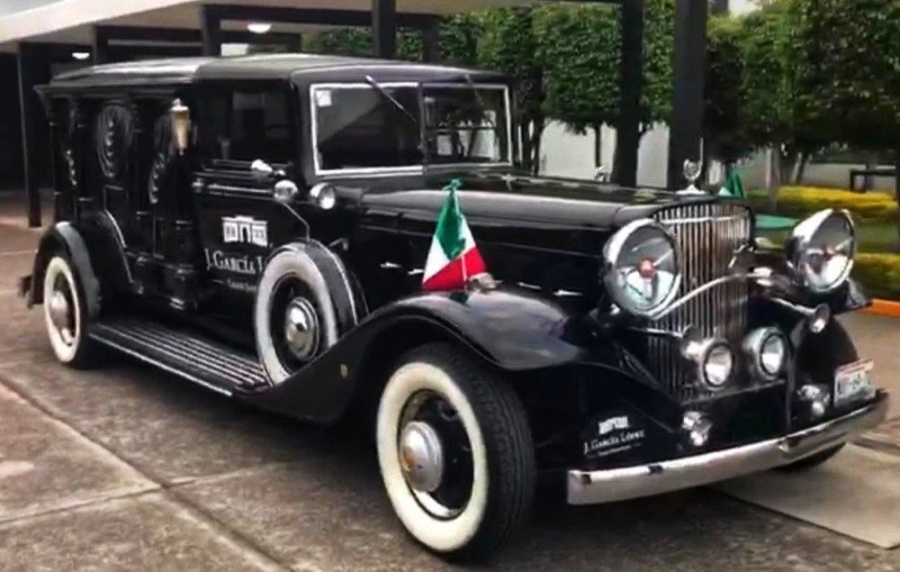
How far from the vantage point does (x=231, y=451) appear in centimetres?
531

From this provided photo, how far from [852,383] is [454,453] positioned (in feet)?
5.50

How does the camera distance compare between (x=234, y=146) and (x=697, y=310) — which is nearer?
(x=697, y=310)

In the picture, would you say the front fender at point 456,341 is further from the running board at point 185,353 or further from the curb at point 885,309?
the curb at point 885,309

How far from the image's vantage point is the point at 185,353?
5883 millimetres

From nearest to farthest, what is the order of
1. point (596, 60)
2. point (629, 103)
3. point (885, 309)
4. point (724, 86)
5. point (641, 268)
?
point (641, 268), point (885, 309), point (629, 103), point (596, 60), point (724, 86)

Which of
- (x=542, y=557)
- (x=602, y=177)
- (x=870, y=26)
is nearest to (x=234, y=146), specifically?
(x=602, y=177)

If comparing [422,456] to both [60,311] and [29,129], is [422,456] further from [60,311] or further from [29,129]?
[29,129]

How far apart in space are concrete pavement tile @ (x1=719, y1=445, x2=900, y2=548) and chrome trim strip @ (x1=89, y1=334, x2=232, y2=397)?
232 cm

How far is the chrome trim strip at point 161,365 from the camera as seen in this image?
531 cm

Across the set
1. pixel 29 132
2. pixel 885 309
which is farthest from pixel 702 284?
pixel 29 132

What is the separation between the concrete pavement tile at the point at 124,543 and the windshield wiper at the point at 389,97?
209 cm

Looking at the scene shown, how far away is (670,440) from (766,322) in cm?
77

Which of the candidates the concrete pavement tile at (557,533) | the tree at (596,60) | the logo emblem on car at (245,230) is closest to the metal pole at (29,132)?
the tree at (596,60)

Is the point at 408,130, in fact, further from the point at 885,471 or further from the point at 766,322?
the point at 885,471
